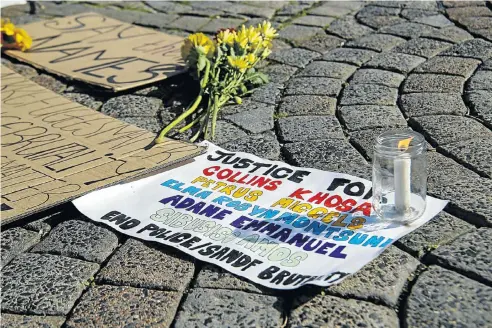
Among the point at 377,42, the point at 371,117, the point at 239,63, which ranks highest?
the point at 239,63

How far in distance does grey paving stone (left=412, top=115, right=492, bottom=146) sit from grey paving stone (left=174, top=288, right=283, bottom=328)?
1.14 m

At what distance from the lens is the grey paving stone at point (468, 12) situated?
4.16 m

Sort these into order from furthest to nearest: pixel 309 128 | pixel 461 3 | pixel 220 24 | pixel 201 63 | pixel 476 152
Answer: pixel 220 24 → pixel 461 3 → pixel 201 63 → pixel 309 128 → pixel 476 152

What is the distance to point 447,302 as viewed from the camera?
1784mm

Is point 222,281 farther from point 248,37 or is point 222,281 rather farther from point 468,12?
point 468,12

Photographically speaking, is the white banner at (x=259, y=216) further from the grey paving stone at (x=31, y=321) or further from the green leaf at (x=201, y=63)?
the green leaf at (x=201, y=63)

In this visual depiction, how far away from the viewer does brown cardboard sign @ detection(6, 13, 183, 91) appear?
3684 mm

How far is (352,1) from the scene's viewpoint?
479cm

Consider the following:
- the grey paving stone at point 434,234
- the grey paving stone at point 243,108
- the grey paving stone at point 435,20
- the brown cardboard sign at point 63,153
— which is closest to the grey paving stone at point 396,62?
the grey paving stone at point 435,20

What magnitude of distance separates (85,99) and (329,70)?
1.21 metres

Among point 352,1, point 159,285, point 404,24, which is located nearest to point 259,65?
point 404,24

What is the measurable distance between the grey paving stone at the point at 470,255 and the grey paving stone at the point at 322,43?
6.58ft

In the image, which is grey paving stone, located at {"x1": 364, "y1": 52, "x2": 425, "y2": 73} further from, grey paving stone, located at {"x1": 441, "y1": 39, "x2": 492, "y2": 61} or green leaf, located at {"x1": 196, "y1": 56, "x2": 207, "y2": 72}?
green leaf, located at {"x1": 196, "y1": 56, "x2": 207, "y2": 72}

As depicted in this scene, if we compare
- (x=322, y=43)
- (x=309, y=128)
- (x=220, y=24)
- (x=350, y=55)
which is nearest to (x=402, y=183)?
(x=309, y=128)
